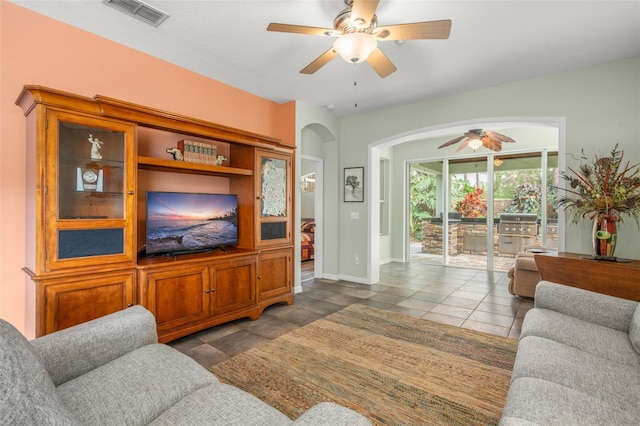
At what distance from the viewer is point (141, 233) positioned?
3.17 metres

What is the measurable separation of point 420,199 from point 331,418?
266 inches

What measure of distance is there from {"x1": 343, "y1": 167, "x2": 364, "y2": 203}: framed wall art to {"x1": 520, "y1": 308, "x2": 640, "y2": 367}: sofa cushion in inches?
132

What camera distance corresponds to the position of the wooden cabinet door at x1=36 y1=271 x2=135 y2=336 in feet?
7.18

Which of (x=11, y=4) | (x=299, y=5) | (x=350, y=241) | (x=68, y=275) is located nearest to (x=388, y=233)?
(x=350, y=241)

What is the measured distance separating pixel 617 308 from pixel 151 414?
2745 mm

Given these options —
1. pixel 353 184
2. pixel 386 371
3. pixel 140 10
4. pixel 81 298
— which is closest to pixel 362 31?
pixel 140 10

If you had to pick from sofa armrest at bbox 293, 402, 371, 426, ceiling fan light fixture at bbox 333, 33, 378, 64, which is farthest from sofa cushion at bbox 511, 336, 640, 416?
ceiling fan light fixture at bbox 333, 33, 378, 64

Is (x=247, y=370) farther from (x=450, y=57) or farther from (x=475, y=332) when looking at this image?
(x=450, y=57)

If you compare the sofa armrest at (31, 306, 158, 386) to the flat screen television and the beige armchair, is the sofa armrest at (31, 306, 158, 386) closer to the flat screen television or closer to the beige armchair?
the flat screen television

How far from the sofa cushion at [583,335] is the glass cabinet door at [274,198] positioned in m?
2.73

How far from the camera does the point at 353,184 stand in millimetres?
5336

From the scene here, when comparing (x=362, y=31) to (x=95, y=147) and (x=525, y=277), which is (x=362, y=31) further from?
(x=525, y=277)

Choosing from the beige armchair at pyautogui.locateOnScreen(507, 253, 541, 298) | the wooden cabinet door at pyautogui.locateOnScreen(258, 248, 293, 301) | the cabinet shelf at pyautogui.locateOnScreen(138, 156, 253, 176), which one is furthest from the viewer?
the beige armchair at pyautogui.locateOnScreen(507, 253, 541, 298)

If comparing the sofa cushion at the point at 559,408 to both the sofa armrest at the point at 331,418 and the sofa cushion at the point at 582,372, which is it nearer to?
the sofa cushion at the point at 582,372
